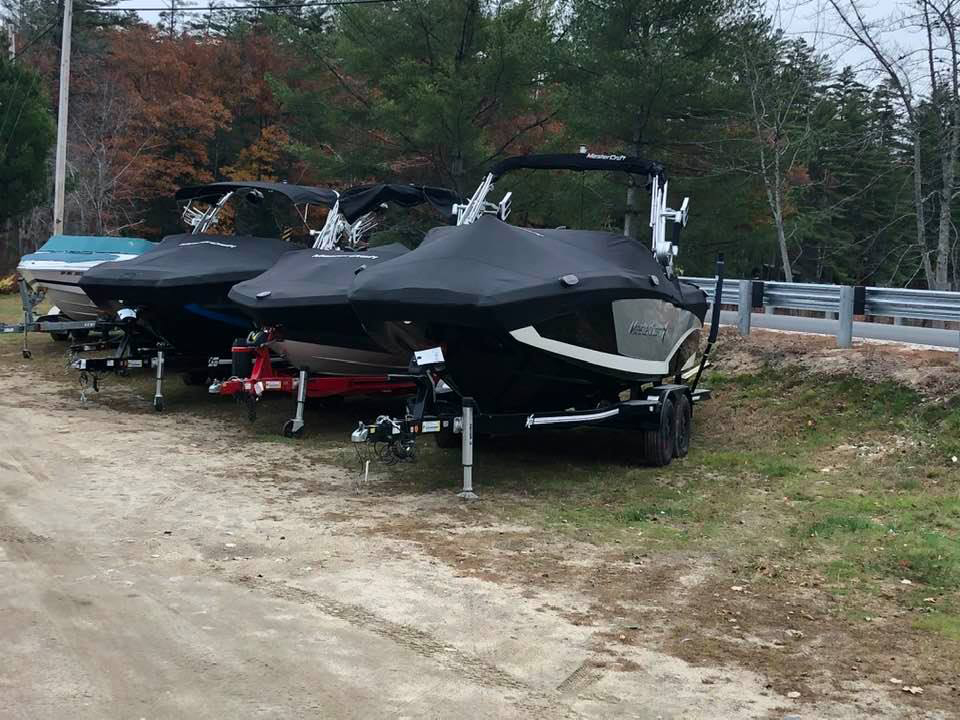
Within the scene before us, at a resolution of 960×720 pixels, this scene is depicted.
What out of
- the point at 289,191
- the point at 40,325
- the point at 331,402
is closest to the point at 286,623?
the point at 331,402

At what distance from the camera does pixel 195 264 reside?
495 inches

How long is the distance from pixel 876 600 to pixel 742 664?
4.45 ft

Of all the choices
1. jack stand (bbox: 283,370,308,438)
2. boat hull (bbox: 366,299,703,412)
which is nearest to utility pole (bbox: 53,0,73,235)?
jack stand (bbox: 283,370,308,438)

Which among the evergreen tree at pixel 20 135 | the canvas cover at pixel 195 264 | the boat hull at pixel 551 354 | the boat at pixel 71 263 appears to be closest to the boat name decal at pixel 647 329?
the boat hull at pixel 551 354

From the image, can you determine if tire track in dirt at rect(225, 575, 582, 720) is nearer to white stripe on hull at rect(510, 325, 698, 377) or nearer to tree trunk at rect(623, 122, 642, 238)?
white stripe on hull at rect(510, 325, 698, 377)

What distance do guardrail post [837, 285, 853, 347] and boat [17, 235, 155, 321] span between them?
10645 millimetres

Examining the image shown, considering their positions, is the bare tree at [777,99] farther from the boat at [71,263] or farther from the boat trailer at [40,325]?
the boat trailer at [40,325]

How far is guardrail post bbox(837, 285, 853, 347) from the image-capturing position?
1178 cm

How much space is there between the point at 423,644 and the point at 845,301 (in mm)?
8323

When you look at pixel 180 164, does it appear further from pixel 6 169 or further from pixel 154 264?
pixel 154 264

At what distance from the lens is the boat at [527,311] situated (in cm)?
781

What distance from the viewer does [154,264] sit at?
12.6m

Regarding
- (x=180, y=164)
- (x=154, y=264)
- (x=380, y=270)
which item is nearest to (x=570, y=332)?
(x=380, y=270)

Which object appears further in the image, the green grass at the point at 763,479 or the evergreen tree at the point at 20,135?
the evergreen tree at the point at 20,135
